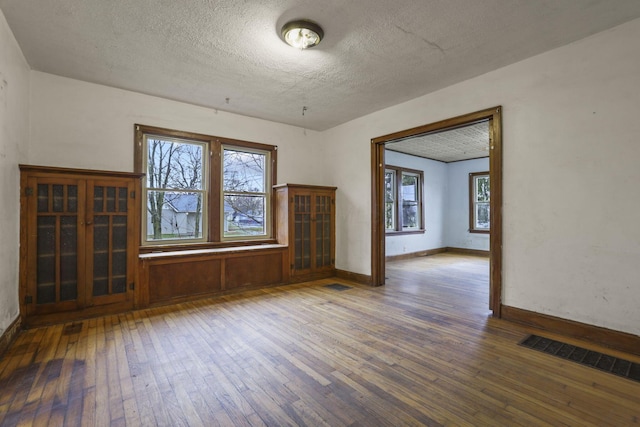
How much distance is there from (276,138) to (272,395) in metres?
4.20

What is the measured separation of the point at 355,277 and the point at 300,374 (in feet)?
9.87

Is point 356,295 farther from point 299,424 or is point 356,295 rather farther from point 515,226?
point 299,424

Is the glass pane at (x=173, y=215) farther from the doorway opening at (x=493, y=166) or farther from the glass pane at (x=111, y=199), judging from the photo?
the doorway opening at (x=493, y=166)

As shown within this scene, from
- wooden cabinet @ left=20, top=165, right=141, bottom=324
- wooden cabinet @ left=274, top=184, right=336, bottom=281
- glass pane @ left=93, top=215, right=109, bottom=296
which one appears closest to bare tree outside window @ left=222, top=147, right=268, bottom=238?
wooden cabinet @ left=274, top=184, right=336, bottom=281

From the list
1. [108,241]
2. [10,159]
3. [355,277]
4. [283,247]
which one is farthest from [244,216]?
[10,159]

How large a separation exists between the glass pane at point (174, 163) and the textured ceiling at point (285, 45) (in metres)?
0.73

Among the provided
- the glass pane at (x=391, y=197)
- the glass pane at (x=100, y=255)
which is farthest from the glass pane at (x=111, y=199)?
the glass pane at (x=391, y=197)

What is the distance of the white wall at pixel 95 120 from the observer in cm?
335

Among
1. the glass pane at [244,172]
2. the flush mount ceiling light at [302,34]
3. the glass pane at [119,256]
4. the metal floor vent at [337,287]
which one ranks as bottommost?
the metal floor vent at [337,287]

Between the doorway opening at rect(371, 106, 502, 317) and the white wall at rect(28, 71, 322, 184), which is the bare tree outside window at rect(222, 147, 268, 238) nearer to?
the white wall at rect(28, 71, 322, 184)

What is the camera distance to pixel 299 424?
1.61 m

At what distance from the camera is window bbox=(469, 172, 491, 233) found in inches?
321

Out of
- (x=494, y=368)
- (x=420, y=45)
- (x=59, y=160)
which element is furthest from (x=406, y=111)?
(x=59, y=160)

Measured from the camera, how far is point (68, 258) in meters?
3.14
